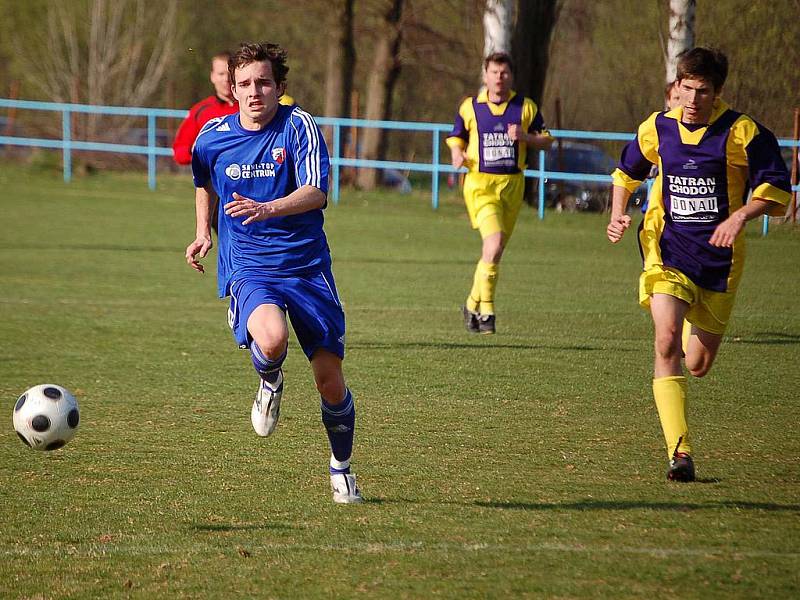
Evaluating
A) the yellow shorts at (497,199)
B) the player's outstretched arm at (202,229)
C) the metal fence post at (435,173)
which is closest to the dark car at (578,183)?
the metal fence post at (435,173)

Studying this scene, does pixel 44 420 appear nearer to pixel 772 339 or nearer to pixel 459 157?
pixel 459 157

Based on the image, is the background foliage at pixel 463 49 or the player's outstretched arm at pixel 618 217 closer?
the player's outstretched arm at pixel 618 217

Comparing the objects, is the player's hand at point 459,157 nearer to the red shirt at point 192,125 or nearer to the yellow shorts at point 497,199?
the yellow shorts at point 497,199

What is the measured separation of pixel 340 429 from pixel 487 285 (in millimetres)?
4820

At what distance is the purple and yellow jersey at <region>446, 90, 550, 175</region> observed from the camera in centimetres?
1011

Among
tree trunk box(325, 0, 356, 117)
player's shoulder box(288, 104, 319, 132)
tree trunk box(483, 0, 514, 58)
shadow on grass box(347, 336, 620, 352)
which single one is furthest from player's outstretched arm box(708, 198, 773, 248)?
tree trunk box(325, 0, 356, 117)

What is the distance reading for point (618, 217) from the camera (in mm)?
5613

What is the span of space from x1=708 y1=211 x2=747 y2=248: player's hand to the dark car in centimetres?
1414

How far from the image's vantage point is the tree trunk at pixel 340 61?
26531mm

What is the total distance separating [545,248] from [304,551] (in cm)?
1245

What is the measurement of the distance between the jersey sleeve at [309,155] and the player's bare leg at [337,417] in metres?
0.71

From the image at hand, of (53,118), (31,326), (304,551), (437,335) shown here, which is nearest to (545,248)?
(437,335)

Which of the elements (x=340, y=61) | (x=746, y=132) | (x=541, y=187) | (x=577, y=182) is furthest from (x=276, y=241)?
(x=340, y=61)

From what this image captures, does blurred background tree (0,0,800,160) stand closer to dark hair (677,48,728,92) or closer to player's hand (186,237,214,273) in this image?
player's hand (186,237,214,273)
